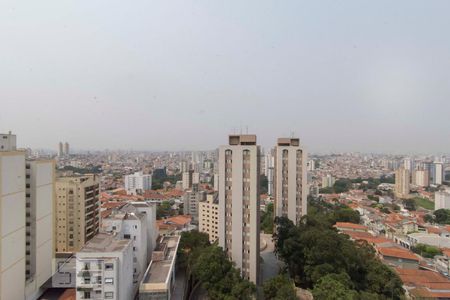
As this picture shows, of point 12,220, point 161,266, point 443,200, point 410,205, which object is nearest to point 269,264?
point 161,266

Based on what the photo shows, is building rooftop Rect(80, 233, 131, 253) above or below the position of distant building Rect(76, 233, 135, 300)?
above

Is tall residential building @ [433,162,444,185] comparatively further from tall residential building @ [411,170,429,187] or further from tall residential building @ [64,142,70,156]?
tall residential building @ [64,142,70,156]

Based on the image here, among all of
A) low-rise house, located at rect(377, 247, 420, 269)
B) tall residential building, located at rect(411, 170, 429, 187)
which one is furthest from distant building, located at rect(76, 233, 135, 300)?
tall residential building, located at rect(411, 170, 429, 187)

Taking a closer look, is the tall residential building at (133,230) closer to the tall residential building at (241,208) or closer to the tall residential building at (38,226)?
the tall residential building at (38,226)

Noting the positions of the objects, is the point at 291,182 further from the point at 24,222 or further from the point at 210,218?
the point at 24,222

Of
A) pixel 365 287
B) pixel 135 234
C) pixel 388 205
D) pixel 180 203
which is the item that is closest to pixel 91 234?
pixel 135 234

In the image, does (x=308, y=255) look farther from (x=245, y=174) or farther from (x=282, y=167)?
(x=282, y=167)
